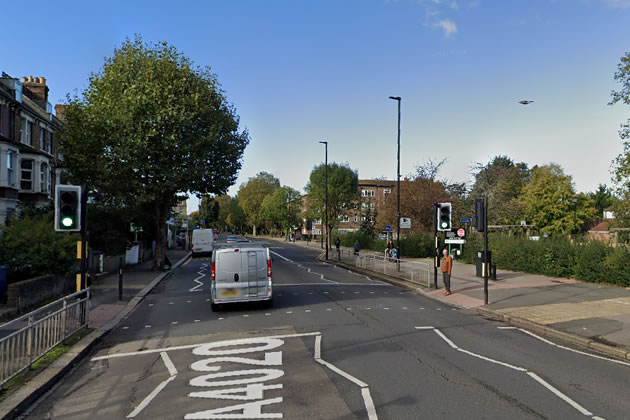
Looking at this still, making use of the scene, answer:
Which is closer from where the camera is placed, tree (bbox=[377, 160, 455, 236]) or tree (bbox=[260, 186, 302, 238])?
tree (bbox=[377, 160, 455, 236])

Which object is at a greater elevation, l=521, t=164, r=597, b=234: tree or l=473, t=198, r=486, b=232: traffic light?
l=521, t=164, r=597, b=234: tree

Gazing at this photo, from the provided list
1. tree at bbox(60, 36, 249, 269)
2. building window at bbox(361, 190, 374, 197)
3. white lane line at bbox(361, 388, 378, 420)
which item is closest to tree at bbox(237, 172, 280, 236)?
building window at bbox(361, 190, 374, 197)

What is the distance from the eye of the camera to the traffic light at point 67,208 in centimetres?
996

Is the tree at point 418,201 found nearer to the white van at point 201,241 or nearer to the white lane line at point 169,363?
the white van at point 201,241

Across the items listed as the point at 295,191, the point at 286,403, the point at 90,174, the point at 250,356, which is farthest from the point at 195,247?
the point at 295,191

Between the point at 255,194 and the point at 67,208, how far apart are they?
4177 inches

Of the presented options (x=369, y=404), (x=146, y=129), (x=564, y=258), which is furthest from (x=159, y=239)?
(x=369, y=404)

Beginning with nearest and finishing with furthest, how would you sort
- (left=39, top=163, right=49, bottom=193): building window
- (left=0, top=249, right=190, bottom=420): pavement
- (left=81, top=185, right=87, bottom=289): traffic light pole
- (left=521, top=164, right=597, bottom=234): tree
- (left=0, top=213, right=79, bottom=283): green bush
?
(left=0, top=249, right=190, bottom=420): pavement → (left=81, top=185, right=87, bottom=289): traffic light pole → (left=0, top=213, right=79, bottom=283): green bush → (left=39, top=163, right=49, bottom=193): building window → (left=521, top=164, right=597, bottom=234): tree

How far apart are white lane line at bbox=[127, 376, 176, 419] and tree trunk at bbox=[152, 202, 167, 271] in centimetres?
2097

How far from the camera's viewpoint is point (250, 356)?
331 inches

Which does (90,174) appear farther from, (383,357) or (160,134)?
(383,357)

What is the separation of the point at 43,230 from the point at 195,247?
24769 mm

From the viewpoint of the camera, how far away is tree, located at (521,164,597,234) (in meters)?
61.2

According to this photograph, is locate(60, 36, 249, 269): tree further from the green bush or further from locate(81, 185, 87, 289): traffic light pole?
locate(81, 185, 87, 289): traffic light pole
